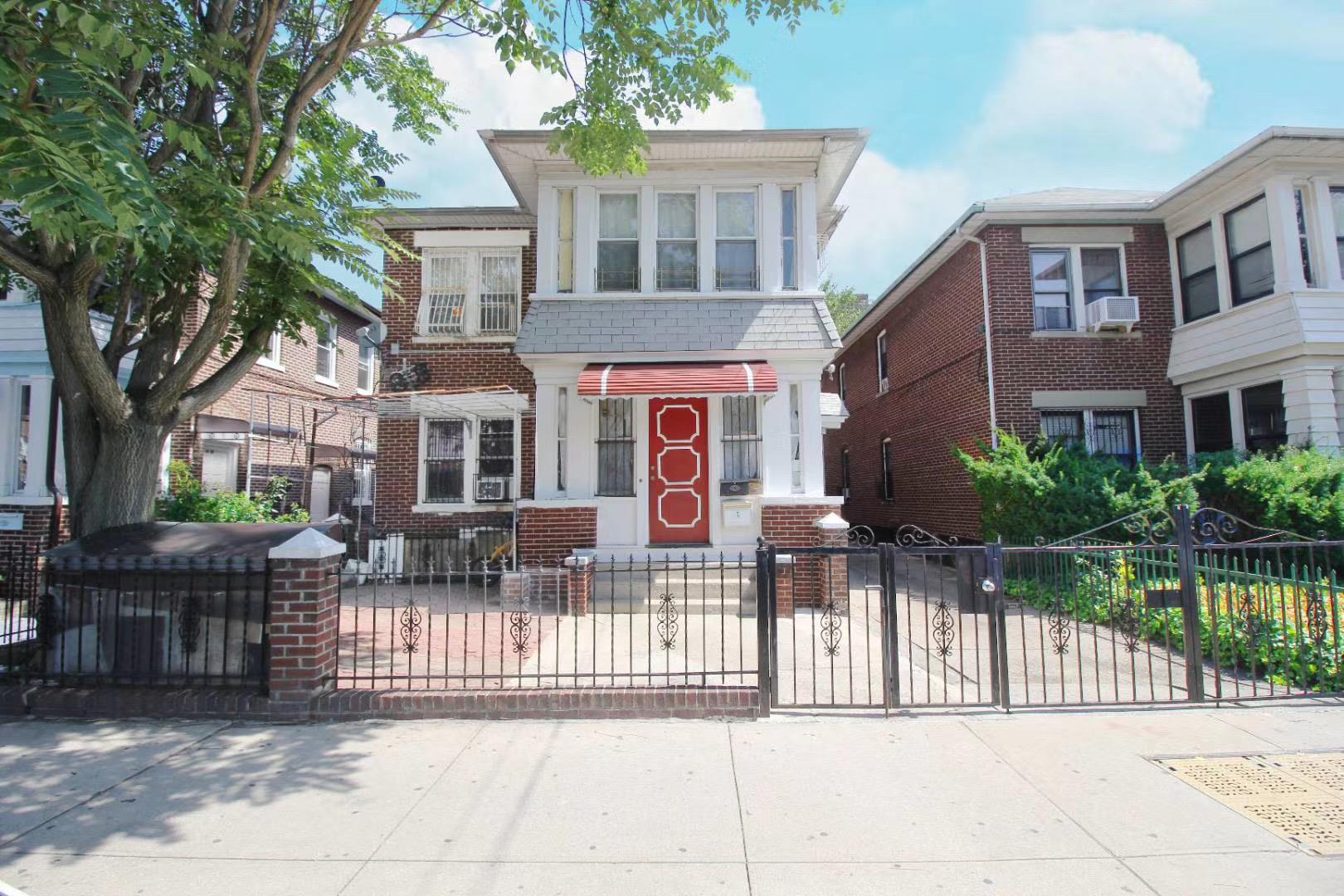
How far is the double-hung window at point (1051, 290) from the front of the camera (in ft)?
40.7

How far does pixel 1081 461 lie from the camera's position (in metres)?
10.3

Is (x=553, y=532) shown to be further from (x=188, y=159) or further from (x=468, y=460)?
(x=188, y=159)

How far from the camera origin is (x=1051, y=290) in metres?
12.4

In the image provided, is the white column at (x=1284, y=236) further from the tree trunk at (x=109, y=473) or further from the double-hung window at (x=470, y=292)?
the tree trunk at (x=109, y=473)

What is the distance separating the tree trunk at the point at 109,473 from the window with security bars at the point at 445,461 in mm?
5569

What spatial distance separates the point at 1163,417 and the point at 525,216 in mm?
11936

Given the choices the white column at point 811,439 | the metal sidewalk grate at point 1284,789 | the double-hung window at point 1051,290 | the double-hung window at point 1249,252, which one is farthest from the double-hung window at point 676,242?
the double-hung window at point 1249,252

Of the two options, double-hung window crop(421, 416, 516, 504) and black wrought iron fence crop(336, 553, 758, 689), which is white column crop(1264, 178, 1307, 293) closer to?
black wrought iron fence crop(336, 553, 758, 689)

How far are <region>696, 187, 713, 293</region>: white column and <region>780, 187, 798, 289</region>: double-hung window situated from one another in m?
1.08

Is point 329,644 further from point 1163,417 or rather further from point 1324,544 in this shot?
point 1163,417

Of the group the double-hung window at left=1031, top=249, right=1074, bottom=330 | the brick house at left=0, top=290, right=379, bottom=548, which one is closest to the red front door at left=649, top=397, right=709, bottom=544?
the brick house at left=0, top=290, right=379, bottom=548

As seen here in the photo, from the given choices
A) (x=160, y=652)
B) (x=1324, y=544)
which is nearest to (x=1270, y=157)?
(x=1324, y=544)

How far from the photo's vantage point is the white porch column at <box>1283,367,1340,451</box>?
10227 millimetres

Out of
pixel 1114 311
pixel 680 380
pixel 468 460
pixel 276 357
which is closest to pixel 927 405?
pixel 1114 311
